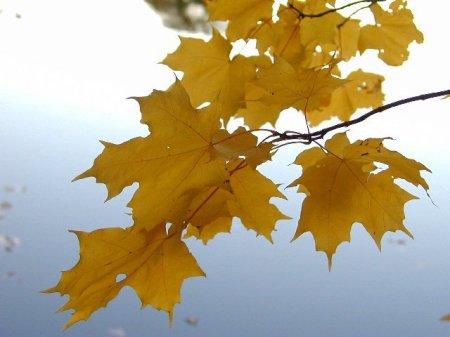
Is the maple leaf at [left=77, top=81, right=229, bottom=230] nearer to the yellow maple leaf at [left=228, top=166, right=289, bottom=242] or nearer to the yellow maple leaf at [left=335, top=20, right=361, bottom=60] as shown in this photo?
the yellow maple leaf at [left=228, top=166, right=289, bottom=242]

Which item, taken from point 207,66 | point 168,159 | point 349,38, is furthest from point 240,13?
point 168,159

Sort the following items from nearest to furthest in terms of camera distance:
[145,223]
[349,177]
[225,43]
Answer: [145,223]
[349,177]
[225,43]

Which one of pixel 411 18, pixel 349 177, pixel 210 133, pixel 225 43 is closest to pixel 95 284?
pixel 210 133

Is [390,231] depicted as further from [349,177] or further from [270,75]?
[270,75]

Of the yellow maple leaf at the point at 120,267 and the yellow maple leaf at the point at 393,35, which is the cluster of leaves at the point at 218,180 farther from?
the yellow maple leaf at the point at 393,35

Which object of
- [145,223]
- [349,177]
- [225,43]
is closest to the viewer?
[145,223]

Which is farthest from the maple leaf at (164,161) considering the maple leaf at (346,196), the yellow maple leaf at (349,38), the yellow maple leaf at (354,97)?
the yellow maple leaf at (354,97)

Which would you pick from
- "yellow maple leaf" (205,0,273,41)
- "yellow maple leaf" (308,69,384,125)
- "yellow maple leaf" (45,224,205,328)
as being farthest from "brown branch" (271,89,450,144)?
"yellow maple leaf" (308,69,384,125)
